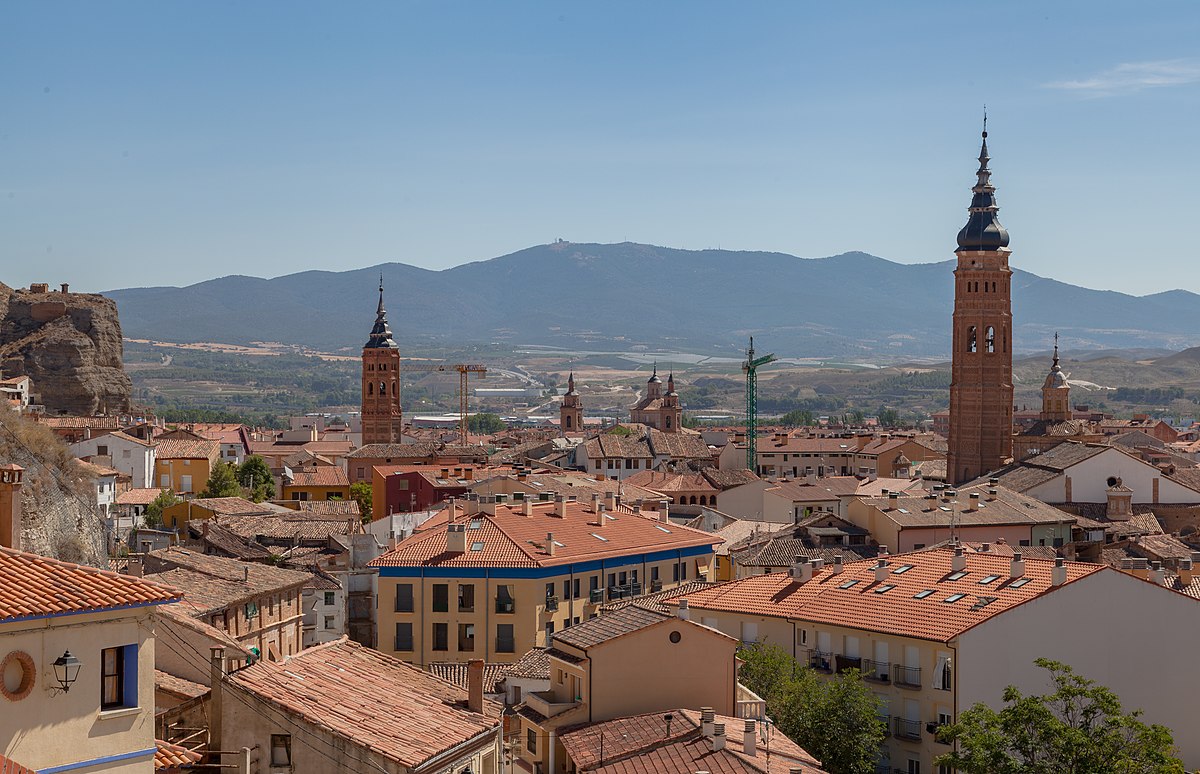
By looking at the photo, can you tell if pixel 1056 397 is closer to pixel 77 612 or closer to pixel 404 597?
pixel 404 597

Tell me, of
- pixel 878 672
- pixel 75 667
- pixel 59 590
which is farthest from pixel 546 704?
pixel 59 590

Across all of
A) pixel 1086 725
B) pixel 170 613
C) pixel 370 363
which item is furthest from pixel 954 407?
pixel 170 613

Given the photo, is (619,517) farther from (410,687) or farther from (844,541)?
(410,687)

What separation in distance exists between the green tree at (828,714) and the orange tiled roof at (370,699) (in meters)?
10.3

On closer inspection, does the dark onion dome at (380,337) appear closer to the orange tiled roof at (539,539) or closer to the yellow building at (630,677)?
the orange tiled roof at (539,539)

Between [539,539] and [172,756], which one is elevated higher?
[172,756]

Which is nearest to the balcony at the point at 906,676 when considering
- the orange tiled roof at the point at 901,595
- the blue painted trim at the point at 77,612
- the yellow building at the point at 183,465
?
the orange tiled roof at the point at 901,595

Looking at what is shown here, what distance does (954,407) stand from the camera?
13488 cm

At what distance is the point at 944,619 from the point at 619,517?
22558 millimetres

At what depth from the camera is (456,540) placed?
5247 cm

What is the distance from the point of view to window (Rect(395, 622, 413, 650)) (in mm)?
51344

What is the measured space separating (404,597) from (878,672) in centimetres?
1607

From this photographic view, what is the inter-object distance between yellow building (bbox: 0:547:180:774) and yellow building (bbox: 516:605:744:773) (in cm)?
1458

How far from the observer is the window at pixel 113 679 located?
58.7 feet
